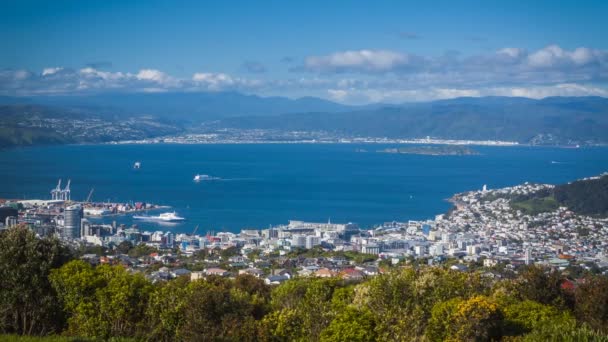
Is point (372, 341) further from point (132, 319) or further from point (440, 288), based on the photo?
point (132, 319)

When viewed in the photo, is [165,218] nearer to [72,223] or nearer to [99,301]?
[72,223]

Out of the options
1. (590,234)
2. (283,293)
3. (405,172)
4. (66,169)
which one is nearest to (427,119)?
(405,172)

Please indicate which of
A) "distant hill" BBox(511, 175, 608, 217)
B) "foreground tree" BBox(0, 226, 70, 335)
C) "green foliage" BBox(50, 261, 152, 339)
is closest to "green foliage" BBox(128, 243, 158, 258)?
"foreground tree" BBox(0, 226, 70, 335)

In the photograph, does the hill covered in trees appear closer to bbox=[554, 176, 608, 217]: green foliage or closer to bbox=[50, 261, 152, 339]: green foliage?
bbox=[50, 261, 152, 339]: green foliage

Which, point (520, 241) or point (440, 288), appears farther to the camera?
point (520, 241)

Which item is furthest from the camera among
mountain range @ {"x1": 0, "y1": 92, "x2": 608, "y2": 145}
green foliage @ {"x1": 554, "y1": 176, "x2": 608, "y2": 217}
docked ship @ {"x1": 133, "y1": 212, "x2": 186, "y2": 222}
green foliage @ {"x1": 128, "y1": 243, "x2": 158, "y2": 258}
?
mountain range @ {"x1": 0, "y1": 92, "x2": 608, "y2": 145}

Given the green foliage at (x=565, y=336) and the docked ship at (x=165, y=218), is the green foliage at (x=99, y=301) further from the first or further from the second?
the docked ship at (x=165, y=218)
